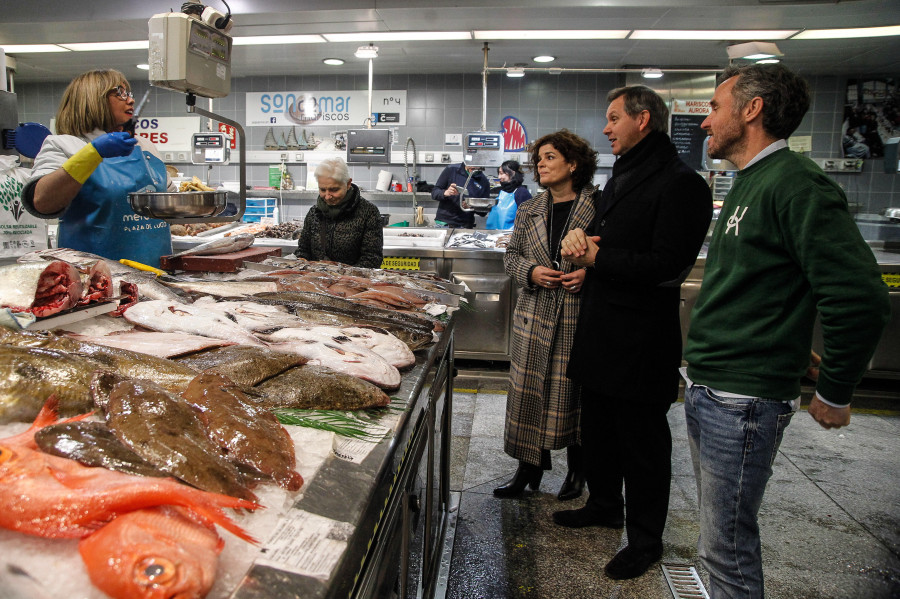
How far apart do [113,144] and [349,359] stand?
1.51m

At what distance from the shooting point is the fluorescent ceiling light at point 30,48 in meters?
7.81

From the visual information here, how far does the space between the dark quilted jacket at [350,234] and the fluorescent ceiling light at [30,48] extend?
20.3ft

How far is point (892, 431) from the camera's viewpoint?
4.38 metres

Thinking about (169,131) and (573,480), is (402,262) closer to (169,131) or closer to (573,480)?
(573,480)

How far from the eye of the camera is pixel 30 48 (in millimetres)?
8016

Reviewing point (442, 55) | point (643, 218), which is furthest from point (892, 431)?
point (442, 55)

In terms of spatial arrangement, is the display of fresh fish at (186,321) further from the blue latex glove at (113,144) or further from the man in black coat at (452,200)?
the man in black coat at (452,200)

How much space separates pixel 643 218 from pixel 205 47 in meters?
1.83

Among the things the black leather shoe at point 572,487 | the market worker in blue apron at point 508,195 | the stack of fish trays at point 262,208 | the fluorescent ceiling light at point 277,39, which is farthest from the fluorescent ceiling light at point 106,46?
the black leather shoe at point 572,487

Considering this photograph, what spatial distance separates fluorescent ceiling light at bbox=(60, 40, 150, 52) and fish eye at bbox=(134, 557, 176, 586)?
331 inches

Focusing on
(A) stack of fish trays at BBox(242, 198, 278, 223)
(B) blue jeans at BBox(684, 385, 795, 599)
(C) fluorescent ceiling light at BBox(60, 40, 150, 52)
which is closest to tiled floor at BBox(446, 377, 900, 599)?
(B) blue jeans at BBox(684, 385, 795, 599)

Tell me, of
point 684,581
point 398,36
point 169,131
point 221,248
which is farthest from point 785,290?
point 169,131

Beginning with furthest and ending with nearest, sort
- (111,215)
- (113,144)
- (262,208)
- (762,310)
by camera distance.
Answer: (262,208) → (111,215) → (113,144) → (762,310)

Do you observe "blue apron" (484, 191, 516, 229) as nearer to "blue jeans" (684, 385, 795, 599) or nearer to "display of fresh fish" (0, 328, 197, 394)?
"blue jeans" (684, 385, 795, 599)
